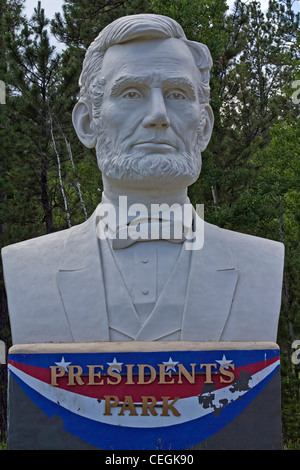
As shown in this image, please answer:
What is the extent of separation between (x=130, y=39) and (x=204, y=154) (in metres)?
5.62

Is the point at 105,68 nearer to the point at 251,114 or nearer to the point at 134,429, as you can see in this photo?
the point at 134,429

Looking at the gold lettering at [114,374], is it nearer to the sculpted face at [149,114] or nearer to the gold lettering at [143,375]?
the gold lettering at [143,375]

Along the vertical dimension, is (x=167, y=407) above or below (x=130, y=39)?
below

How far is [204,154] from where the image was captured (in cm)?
936

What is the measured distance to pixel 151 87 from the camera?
3.71 metres

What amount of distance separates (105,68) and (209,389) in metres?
1.78

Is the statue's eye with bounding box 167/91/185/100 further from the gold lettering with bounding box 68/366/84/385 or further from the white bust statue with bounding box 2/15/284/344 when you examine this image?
the gold lettering with bounding box 68/366/84/385

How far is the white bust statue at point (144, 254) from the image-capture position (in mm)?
3623

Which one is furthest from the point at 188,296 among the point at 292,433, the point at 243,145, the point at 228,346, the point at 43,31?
the point at 43,31

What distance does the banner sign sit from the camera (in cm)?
337

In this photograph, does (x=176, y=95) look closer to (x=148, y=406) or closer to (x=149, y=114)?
(x=149, y=114)

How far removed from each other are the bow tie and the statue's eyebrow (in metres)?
0.70

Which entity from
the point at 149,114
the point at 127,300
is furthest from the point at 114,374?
the point at 149,114

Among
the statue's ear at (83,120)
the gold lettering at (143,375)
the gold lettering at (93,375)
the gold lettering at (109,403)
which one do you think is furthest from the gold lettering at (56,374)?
the statue's ear at (83,120)
